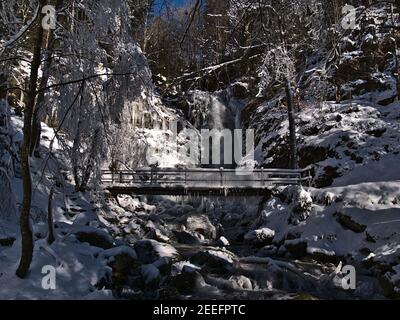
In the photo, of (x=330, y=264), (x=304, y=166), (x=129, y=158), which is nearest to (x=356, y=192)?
(x=330, y=264)

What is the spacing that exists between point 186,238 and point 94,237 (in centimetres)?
535

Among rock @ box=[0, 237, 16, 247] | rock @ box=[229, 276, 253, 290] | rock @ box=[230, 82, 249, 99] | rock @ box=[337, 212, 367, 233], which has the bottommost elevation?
rock @ box=[229, 276, 253, 290]

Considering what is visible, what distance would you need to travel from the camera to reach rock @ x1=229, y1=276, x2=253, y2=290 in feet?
29.9

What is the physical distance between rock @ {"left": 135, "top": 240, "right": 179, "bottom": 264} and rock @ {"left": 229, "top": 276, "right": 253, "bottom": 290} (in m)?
1.76

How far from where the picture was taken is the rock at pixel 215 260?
404 inches

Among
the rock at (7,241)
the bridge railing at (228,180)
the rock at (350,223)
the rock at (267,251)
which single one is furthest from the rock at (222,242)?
the rock at (7,241)

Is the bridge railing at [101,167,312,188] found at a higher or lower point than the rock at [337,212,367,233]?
higher

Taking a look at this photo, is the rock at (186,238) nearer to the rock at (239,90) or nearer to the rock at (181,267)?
the rock at (181,267)

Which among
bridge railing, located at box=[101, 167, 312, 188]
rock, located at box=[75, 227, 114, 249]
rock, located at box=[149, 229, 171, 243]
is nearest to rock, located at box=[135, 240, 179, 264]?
rock, located at box=[75, 227, 114, 249]

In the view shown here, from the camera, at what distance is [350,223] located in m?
12.2

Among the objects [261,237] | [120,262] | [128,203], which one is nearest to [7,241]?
[120,262]

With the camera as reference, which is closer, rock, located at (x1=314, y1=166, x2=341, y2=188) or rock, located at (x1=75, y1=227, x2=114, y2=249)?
rock, located at (x1=75, y1=227, x2=114, y2=249)

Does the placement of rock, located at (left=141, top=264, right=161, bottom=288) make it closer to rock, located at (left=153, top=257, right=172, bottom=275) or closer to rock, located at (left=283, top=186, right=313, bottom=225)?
rock, located at (left=153, top=257, right=172, bottom=275)

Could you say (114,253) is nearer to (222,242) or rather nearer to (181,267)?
(181,267)
